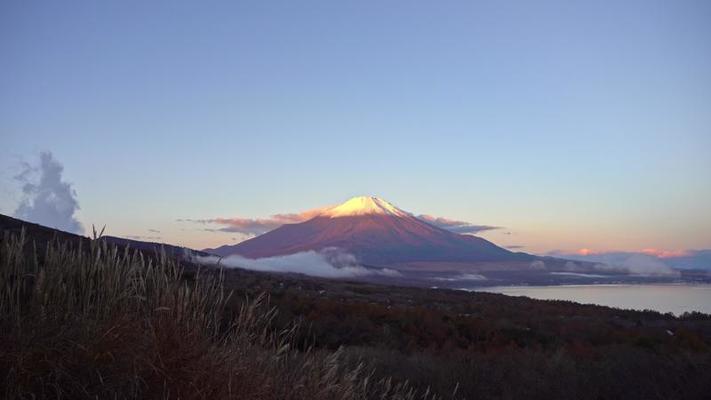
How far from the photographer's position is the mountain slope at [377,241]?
153250 millimetres

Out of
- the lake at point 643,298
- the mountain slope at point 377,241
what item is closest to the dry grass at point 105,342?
the lake at point 643,298

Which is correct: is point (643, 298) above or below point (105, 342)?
below

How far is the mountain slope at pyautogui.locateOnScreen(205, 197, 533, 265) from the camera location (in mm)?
153250

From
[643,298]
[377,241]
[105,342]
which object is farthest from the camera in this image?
[377,241]

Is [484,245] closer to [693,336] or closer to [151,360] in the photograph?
[693,336]

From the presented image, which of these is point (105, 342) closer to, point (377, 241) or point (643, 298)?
point (643, 298)

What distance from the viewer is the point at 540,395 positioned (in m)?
9.91

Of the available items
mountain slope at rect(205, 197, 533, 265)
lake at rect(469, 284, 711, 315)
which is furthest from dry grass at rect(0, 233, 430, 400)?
mountain slope at rect(205, 197, 533, 265)

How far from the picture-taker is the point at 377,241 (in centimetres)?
16488

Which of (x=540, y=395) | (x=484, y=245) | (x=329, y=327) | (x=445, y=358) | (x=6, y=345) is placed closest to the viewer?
(x=6, y=345)

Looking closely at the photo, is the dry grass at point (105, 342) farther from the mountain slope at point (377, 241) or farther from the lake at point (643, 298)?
the mountain slope at point (377, 241)

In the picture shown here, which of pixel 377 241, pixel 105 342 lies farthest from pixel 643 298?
pixel 377 241

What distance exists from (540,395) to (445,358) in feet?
6.05

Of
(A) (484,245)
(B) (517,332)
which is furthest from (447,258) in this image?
(B) (517,332)
